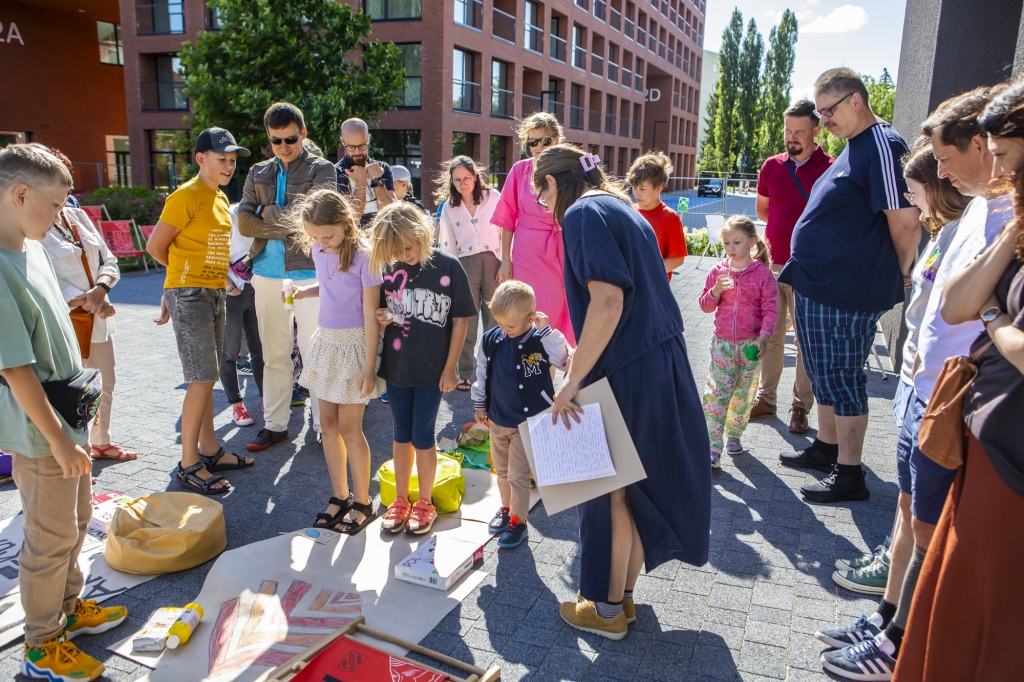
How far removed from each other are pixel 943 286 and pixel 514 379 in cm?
194

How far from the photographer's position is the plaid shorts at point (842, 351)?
4082 mm

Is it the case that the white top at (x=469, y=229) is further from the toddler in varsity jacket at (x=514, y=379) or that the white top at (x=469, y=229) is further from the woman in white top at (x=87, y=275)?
the woman in white top at (x=87, y=275)

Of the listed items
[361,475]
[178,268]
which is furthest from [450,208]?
[361,475]

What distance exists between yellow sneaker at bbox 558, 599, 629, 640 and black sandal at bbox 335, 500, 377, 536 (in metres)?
1.41

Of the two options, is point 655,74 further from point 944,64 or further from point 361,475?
point 361,475

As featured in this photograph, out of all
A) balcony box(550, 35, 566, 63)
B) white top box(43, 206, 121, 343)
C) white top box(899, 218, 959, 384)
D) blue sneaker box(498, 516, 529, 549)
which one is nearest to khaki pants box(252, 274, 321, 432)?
white top box(43, 206, 121, 343)

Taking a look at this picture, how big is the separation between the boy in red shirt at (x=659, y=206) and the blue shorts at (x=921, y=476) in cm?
262

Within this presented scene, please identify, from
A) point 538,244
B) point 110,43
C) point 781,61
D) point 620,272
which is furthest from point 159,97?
point 781,61

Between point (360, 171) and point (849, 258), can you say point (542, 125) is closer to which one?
point (360, 171)

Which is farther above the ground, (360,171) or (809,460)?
(360,171)

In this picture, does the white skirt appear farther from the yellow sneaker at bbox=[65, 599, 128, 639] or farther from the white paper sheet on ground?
the yellow sneaker at bbox=[65, 599, 128, 639]

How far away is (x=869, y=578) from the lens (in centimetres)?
326

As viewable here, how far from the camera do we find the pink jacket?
458 cm

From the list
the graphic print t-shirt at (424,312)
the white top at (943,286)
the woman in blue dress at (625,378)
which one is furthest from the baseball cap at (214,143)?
the white top at (943,286)
